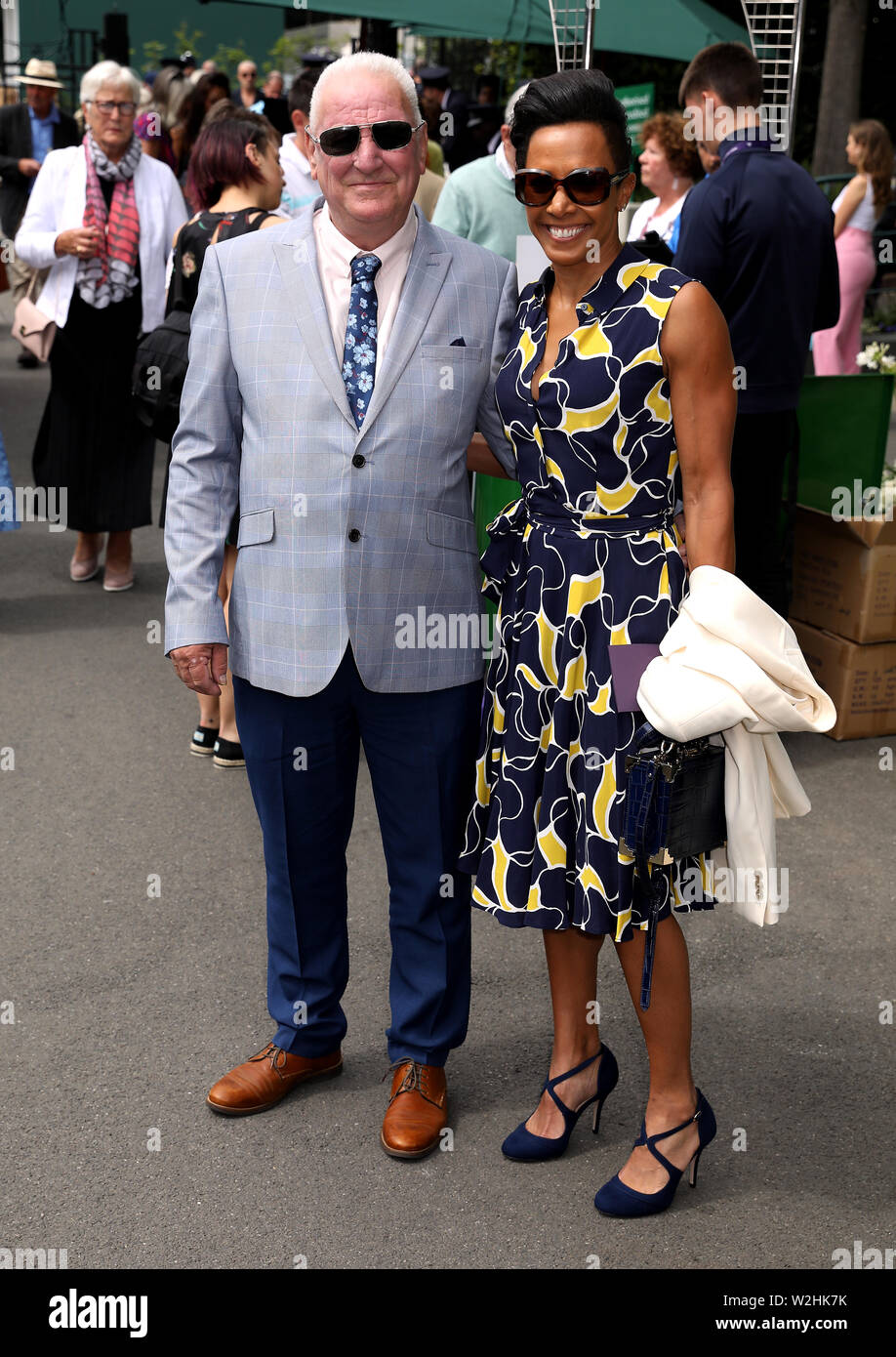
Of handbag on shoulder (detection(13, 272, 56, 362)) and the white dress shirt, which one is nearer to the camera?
the white dress shirt

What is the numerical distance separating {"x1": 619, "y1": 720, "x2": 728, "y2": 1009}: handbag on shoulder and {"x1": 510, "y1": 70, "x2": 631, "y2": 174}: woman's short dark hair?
108 cm

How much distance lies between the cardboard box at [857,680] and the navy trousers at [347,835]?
281 cm

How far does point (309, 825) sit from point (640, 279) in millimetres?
1329

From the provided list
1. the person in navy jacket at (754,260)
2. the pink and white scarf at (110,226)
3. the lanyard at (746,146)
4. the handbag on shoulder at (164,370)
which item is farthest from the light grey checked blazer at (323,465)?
the pink and white scarf at (110,226)

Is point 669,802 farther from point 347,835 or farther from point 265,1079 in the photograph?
point 265,1079

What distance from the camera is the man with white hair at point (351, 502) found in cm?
286

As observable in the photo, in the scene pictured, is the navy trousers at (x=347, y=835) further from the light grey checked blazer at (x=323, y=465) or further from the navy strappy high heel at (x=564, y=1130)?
the navy strappy high heel at (x=564, y=1130)

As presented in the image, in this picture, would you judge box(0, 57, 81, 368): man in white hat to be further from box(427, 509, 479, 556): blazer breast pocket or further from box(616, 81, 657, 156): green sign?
box(427, 509, 479, 556): blazer breast pocket

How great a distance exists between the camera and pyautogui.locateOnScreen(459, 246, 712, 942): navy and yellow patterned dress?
2717 millimetres

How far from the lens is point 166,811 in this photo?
4.99 meters

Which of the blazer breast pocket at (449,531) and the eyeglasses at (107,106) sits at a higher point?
the eyeglasses at (107,106)

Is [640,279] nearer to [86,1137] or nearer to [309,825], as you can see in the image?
[309,825]

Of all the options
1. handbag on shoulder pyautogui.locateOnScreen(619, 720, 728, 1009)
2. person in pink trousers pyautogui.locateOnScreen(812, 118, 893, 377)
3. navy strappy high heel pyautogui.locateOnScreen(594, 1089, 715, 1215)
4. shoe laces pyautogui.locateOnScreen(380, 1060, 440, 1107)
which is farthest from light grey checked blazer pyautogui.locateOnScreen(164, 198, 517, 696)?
person in pink trousers pyautogui.locateOnScreen(812, 118, 893, 377)

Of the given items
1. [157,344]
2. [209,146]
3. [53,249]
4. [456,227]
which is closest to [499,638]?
[157,344]
